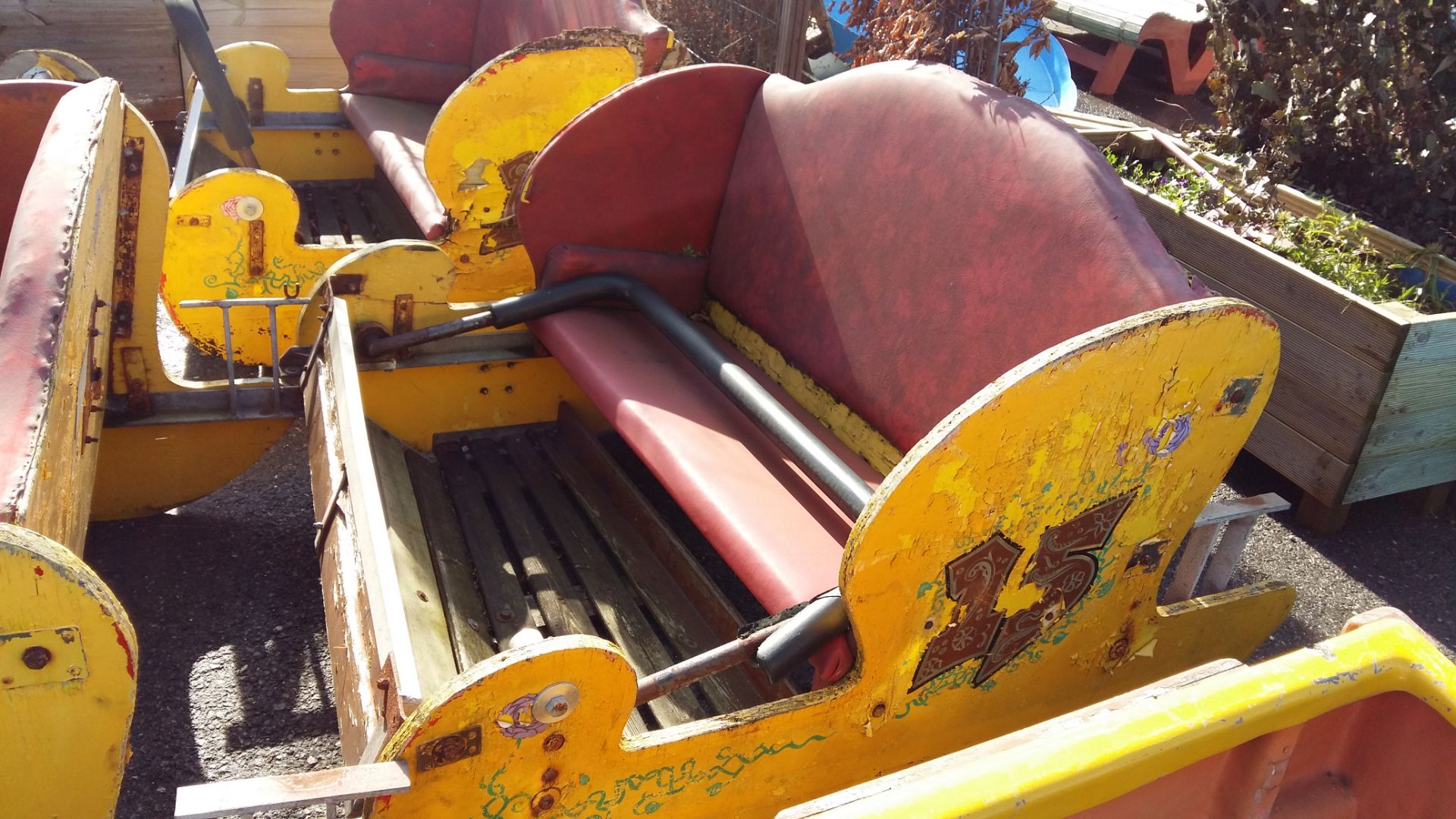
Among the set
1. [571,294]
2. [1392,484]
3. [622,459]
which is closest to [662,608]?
[622,459]

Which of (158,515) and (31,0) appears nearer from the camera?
(158,515)

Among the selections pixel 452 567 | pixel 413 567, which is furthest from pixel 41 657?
pixel 452 567

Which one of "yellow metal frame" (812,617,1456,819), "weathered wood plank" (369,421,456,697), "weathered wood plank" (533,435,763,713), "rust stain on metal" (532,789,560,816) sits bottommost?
"weathered wood plank" (533,435,763,713)

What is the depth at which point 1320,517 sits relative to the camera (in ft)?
11.1

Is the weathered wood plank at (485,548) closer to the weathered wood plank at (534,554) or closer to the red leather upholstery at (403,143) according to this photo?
the weathered wood plank at (534,554)

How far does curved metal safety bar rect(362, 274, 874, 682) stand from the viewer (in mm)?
1817

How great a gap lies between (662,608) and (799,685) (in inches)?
13.7

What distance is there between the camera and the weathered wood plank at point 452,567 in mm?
2268

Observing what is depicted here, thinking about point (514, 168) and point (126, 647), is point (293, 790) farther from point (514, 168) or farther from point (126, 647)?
point (514, 168)

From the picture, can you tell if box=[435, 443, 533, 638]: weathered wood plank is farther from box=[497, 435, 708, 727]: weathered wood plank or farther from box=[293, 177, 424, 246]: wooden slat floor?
box=[293, 177, 424, 246]: wooden slat floor

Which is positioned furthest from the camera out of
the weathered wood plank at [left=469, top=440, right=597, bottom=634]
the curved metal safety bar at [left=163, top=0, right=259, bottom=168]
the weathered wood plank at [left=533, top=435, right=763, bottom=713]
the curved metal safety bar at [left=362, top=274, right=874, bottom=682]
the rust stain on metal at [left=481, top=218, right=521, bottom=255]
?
the curved metal safety bar at [left=163, top=0, right=259, bottom=168]

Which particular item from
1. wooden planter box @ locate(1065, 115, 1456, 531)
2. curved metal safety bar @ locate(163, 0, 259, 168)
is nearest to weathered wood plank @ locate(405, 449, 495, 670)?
curved metal safety bar @ locate(163, 0, 259, 168)

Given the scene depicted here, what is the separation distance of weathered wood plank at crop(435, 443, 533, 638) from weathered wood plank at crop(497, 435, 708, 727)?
132mm

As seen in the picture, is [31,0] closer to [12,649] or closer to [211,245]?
[211,245]
